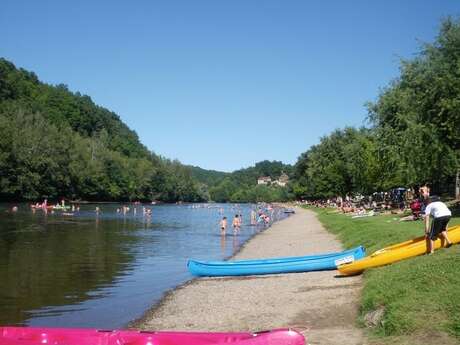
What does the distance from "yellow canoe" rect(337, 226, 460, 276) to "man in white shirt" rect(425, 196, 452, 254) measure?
339 mm

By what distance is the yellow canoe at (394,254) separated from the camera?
51.4 ft

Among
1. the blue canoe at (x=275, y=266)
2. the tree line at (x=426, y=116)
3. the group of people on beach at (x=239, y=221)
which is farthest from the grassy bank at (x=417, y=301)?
the group of people on beach at (x=239, y=221)

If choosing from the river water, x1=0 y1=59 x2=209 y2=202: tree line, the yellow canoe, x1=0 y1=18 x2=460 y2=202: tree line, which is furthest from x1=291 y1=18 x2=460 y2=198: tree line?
x1=0 y1=59 x2=209 y2=202: tree line

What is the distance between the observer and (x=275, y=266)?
2034 cm

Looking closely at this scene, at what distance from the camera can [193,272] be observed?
21594 millimetres

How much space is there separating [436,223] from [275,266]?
7.09m

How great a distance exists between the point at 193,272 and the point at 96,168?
126734 mm

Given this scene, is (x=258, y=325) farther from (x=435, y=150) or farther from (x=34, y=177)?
(x=34, y=177)

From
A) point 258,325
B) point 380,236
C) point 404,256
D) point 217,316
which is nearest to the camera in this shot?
point 258,325

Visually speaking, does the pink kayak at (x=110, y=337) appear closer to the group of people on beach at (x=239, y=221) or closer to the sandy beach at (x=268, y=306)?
the sandy beach at (x=268, y=306)

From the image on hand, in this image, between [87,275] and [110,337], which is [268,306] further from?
[87,275]

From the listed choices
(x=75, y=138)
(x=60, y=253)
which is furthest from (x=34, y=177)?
(x=60, y=253)

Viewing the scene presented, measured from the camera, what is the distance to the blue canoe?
19.7 m

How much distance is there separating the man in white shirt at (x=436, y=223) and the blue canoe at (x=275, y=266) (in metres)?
4.11
